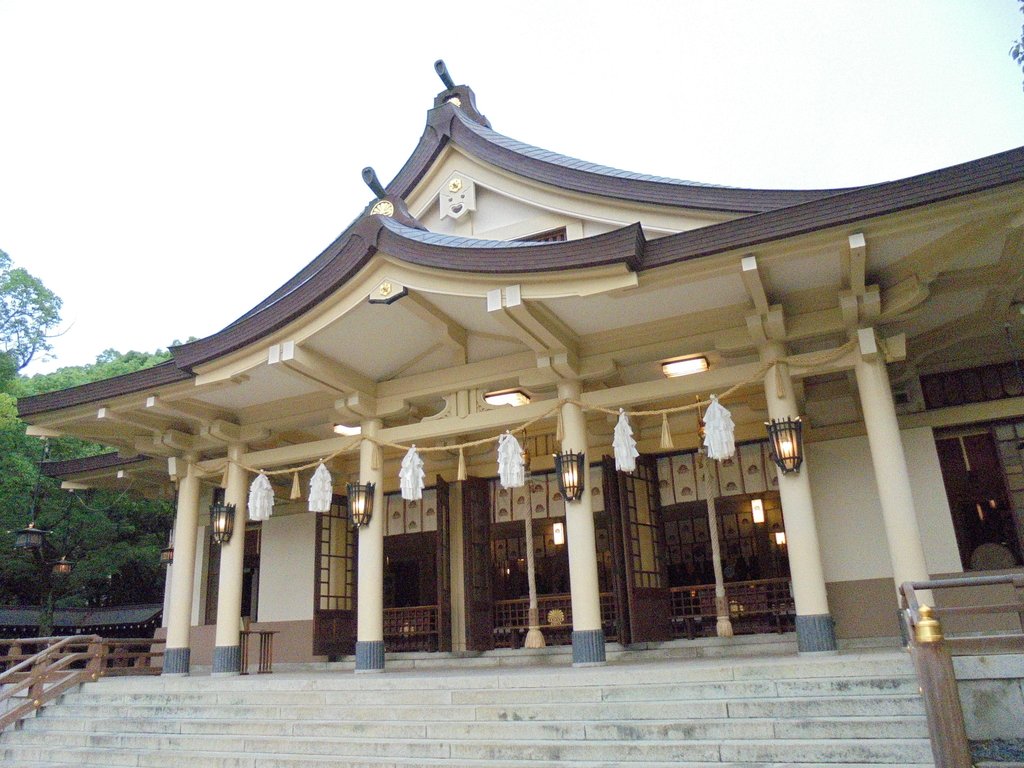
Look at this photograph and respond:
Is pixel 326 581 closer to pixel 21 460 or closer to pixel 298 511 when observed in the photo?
pixel 298 511

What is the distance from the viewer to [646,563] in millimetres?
11211

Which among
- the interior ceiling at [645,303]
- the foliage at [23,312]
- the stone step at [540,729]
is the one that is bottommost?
the stone step at [540,729]

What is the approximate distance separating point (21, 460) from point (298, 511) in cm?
932

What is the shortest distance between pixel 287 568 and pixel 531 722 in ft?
27.5

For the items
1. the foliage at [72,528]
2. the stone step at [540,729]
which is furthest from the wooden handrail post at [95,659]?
the foliage at [72,528]

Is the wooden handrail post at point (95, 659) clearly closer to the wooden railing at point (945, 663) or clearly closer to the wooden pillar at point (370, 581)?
the wooden pillar at point (370, 581)

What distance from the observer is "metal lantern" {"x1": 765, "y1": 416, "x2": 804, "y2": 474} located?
817 cm

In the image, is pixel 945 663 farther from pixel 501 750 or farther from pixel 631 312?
pixel 631 312

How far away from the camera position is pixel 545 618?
40.2 feet

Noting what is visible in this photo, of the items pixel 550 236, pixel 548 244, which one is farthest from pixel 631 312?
pixel 550 236

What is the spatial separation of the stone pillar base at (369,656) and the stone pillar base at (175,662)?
11.5 ft

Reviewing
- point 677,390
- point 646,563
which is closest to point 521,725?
point 677,390

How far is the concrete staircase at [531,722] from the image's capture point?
570 cm

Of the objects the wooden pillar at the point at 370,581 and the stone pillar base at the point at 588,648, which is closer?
the stone pillar base at the point at 588,648
